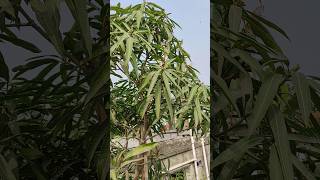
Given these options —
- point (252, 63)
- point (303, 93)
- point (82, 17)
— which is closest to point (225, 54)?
point (252, 63)

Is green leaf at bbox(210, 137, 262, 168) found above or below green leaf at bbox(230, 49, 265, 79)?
below

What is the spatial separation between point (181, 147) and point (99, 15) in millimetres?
356

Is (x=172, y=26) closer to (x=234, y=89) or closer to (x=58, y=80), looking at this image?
(x=234, y=89)

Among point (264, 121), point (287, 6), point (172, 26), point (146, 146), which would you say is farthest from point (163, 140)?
point (287, 6)

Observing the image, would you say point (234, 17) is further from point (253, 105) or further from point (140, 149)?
point (140, 149)

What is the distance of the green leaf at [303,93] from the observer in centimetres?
74

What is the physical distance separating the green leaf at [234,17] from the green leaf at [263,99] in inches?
4.9

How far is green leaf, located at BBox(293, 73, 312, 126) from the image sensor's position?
2.43ft

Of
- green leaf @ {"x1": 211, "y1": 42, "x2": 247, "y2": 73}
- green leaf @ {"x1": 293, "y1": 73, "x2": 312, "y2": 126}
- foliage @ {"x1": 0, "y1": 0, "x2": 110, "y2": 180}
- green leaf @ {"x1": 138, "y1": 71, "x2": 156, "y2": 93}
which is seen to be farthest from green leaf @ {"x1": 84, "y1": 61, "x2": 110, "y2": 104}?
green leaf @ {"x1": 293, "y1": 73, "x2": 312, "y2": 126}

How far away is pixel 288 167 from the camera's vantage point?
717 millimetres

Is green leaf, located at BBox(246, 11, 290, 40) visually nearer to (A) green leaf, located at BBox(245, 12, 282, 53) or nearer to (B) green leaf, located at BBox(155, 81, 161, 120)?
(A) green leaf, located at BBox(245, 12, 282, 53)

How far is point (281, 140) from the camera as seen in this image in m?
0.74

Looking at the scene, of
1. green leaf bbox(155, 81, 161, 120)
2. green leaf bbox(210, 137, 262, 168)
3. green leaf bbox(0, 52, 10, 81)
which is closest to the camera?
green leaf bbox(155, 81, 161, 120)

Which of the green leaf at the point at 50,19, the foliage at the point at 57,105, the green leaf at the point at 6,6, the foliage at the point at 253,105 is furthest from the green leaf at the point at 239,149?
the green leaf at the point at 6,6
